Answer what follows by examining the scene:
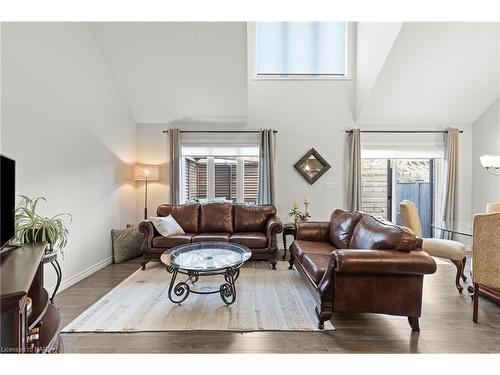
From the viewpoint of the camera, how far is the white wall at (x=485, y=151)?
454 centimetres

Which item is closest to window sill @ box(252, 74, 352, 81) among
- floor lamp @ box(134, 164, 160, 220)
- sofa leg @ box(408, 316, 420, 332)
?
floor lamp @ box(134, 164, 160, 220)

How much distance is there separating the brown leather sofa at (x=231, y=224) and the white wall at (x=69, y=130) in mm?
838

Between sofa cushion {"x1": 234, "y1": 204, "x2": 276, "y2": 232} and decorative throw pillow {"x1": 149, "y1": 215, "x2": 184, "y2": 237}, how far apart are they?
3.03 ft

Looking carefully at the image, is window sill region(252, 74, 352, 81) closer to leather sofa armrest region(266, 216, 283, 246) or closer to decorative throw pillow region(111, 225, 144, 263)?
leather sofa armrest region(266, 216, 283, 246)

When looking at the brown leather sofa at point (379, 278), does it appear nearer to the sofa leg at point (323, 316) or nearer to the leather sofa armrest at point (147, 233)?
the sofa leg at point (323, 316)

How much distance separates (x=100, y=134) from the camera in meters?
3.85

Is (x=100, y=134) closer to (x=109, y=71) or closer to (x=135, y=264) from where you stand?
(x=109, y=71)

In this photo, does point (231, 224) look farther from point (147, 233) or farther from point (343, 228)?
point (343, 228)

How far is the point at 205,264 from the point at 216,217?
Result: 1.78m

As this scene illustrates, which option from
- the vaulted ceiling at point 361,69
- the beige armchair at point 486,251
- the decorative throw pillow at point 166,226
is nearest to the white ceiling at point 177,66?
the vaulted ceiling at point 361,69

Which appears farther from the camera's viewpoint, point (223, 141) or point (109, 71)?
point (223, 141)

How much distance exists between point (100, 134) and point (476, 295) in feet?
15.8

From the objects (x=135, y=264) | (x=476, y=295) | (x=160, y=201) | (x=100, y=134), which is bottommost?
(x=135, y=264)

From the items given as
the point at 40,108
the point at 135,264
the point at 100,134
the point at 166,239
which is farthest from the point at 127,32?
the point at 135,264
